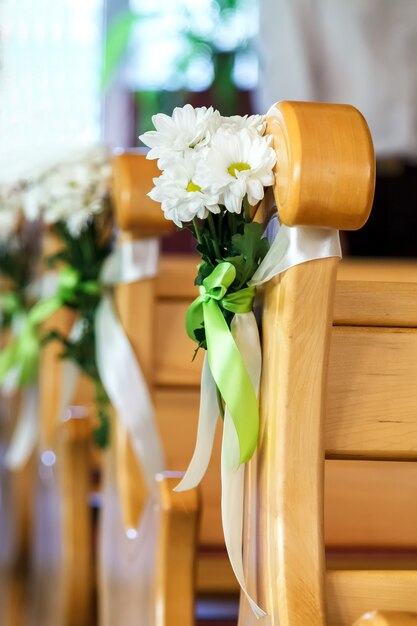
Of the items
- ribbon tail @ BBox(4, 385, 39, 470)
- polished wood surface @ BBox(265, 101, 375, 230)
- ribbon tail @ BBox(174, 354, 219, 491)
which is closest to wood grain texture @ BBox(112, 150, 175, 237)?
ribbon tail @ BBox(174, 354, 219, 491)

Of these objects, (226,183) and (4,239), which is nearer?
(226,183)

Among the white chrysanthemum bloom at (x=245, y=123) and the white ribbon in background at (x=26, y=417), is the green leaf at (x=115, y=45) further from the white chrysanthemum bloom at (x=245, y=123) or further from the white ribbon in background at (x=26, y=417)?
the white chrysanthemum bloom at (x=245, y=123)

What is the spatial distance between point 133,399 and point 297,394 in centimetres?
97

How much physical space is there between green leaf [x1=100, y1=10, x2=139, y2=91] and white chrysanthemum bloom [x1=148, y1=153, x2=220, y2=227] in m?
3.72

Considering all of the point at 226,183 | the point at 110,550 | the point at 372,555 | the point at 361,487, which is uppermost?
the point at 226,183

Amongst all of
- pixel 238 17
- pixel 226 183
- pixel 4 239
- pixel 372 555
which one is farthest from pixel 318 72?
pixel 226 183

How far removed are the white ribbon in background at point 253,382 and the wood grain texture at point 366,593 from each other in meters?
0.08

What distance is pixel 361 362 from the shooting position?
1.05 m

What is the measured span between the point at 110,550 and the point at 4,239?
1.59m

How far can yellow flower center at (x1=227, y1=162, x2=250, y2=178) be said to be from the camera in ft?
3.40

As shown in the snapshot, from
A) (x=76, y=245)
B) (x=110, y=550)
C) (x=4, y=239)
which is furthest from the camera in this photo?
(x=4, y=239)

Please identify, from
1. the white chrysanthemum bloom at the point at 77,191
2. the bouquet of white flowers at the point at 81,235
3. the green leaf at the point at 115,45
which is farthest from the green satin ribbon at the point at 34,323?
the green leaf at the point at 115,45

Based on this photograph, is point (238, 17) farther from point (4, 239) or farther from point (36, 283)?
point (36, 283)

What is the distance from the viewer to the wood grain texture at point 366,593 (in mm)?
1012
